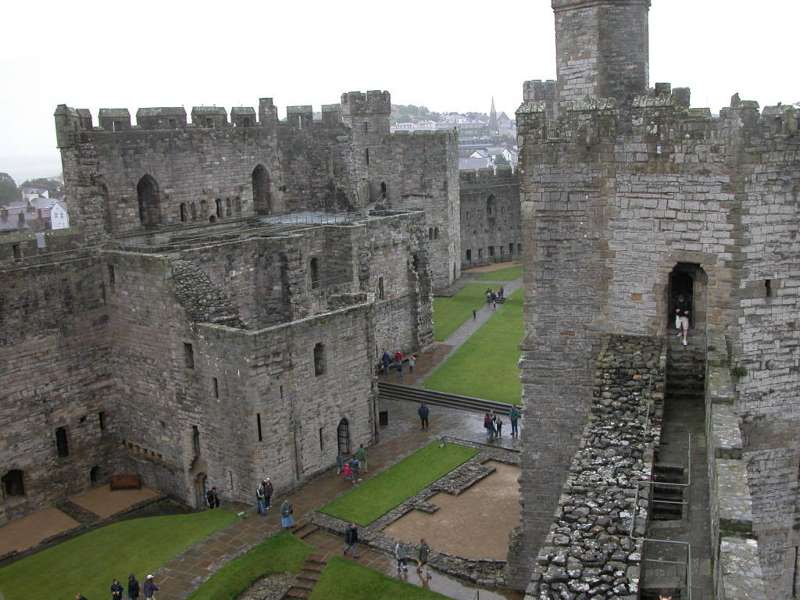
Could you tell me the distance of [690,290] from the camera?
44.1 feet

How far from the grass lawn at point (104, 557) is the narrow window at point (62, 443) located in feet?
12.1

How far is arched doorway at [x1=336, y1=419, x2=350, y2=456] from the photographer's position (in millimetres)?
25672

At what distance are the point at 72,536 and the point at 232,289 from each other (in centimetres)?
880

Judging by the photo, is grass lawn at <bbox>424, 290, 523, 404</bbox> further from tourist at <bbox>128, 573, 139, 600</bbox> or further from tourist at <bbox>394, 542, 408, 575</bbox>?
tourist at <bbox>128, 573, 139, 600</bbox>

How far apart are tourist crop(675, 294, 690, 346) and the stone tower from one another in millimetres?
3594

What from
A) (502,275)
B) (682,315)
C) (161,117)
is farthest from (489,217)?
→ (682,315)

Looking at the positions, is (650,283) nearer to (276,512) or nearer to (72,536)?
(276,512)

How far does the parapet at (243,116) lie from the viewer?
3356 centimetres

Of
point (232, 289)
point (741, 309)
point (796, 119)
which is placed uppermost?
point (796, 119)

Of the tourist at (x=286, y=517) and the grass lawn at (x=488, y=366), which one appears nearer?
the tourist at (x=286, y=517)

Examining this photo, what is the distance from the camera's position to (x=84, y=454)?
1025 inches

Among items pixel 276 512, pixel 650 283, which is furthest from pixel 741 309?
pixel 276 512

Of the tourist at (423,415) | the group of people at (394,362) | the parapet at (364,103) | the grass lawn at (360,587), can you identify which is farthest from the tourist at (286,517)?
the parapet at (364,103)

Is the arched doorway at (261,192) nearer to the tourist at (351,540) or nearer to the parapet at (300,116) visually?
the parapet at (300,116)
